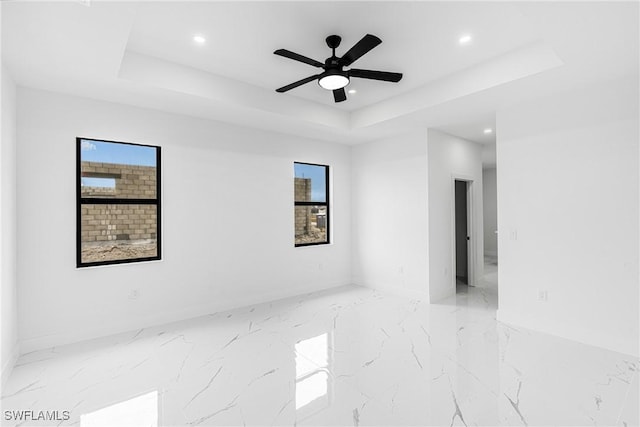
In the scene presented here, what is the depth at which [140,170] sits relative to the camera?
389cm

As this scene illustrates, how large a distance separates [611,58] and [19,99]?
17.9 feet

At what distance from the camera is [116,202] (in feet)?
12.1

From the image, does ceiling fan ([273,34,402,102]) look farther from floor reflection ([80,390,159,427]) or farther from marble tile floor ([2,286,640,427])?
floor reflection ([80,390,159,427])

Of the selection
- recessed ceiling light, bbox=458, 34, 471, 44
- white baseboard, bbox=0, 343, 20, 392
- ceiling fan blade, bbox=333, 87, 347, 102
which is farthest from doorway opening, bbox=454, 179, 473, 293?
white baseboard, bbox=0, 343, 20, 392

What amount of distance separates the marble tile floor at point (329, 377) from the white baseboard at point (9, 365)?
0.15ft

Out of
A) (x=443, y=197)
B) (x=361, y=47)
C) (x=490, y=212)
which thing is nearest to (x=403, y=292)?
(x=443, y=197)

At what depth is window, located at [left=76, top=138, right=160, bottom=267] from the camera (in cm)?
351

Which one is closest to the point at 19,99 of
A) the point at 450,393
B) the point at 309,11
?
the point at 309,11

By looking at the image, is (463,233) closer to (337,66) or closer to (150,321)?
(337,66)

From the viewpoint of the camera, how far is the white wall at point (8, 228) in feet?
8.66

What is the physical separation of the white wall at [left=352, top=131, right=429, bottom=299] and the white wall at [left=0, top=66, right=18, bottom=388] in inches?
181

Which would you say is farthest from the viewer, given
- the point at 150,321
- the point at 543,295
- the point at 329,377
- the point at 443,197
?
the point at 443,197

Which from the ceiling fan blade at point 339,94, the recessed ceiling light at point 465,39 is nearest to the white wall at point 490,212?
the recessed ceiling light at point 465,39

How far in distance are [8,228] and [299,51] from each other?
311 cm
